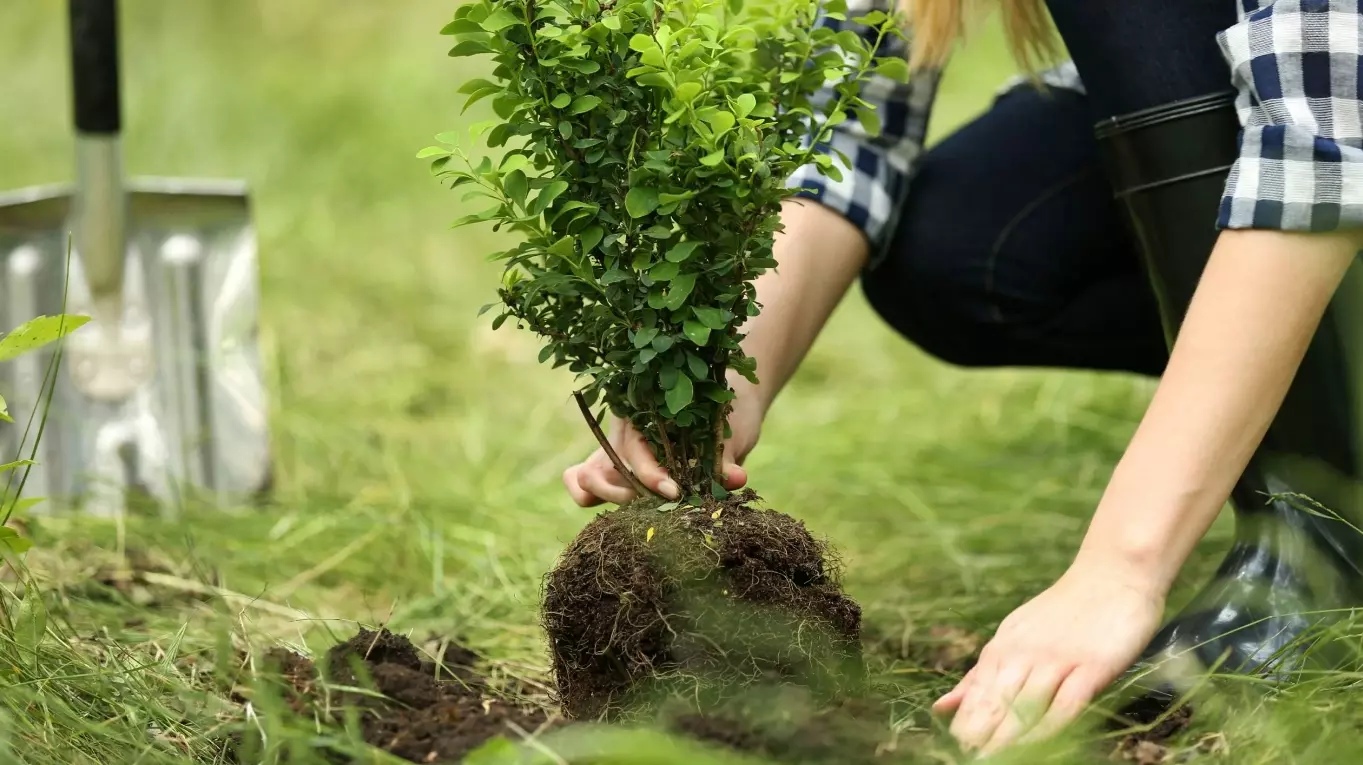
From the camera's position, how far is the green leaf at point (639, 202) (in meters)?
0.99

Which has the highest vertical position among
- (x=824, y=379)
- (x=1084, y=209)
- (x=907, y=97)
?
(x=907, y=97)

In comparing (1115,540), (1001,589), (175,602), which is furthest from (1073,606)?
(175,602)

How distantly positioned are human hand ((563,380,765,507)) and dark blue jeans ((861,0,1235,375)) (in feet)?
1.53

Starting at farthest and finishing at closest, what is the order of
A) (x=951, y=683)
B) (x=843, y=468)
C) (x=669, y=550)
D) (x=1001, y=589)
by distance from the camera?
(x=843, y=468), (x=1001, y=589), (x=951, y=683), (x=669, y=550)

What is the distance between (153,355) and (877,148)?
1332mm

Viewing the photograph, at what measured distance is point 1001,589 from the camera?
1634mm

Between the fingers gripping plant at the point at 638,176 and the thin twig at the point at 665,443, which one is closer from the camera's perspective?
the fingers gripping plant at the point at 638,176

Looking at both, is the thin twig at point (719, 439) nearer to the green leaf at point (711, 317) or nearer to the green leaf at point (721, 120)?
the green leaf at point (711, 317)

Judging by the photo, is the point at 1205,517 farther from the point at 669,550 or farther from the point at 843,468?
the point at 843,468

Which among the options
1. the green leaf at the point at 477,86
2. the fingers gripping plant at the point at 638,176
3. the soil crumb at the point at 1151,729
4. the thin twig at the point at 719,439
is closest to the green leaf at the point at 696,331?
the fingers gripping plant at the point at 638,176

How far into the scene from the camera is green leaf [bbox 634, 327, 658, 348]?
102cm

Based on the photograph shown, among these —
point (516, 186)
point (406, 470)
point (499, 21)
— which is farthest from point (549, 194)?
point (406, 470)

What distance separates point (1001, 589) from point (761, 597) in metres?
0.68

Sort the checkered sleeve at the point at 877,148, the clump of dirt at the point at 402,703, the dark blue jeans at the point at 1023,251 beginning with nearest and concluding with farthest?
the clump of dirt at the point at 402,703 → the checkered sleeve at the point at 877,148 → the dark blue jeans at the point at 1023,251
